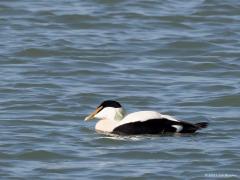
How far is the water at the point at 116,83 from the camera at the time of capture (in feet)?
39.7

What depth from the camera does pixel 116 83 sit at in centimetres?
1628

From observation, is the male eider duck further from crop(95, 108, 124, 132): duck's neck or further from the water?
the water

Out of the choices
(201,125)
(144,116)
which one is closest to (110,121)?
(144,116)

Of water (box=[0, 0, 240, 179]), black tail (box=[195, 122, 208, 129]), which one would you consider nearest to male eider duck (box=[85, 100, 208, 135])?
black tail (box=[195, 122, 208, 129])

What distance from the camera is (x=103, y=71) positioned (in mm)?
17094

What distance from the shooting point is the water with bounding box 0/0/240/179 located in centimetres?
1209

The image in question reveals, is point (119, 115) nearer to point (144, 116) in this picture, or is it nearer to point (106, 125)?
point (106, 125)

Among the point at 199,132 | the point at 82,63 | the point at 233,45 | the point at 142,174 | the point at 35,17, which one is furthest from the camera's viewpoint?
the point at 35,17

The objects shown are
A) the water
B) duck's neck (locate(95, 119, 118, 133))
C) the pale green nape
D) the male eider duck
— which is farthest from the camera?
the pale green nape

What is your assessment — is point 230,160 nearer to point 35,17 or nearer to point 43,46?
point 43,46

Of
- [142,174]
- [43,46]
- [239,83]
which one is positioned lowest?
[142,174]

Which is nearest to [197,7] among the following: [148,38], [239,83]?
[148,38]

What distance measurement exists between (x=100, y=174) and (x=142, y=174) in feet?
1.27

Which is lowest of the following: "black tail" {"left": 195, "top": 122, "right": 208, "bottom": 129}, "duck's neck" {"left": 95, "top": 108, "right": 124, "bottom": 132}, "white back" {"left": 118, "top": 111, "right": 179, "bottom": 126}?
"black tail" {"left": 195, "top": 122, "right": 208, "bottom": 129}
